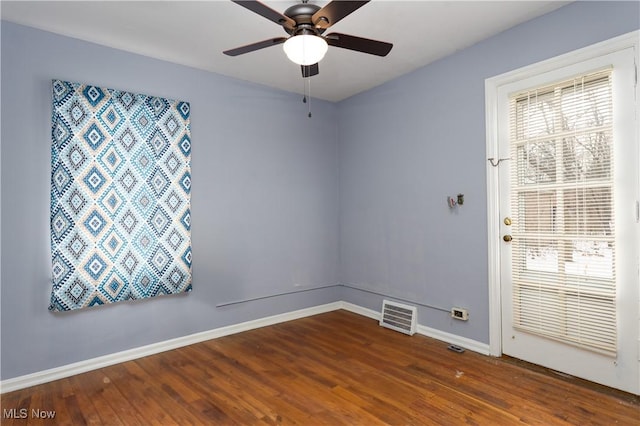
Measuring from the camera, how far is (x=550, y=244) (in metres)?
2.67

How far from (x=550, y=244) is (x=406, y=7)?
2.03 metres

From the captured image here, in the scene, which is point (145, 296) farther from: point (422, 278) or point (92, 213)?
point (422, 278)

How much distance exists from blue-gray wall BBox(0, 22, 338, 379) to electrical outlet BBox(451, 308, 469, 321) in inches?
65.9

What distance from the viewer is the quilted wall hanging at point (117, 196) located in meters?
2.75

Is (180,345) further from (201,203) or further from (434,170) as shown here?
(434,170)

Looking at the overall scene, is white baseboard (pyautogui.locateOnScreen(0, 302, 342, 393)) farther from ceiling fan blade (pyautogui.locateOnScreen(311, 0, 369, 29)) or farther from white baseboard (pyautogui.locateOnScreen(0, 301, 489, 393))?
ceiling fan blade (pyautogui.locateOnScreen(311, 0, 369, 29))

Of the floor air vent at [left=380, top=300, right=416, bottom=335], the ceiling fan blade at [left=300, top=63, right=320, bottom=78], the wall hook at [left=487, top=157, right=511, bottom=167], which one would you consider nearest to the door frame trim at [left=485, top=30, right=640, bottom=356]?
the wall hook at [left=487, top=157, right=511, bottom=167]

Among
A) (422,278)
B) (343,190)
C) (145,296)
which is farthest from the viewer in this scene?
(343,190)

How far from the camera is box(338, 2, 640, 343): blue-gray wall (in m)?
2.69

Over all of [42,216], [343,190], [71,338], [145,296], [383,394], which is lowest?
[383,394]

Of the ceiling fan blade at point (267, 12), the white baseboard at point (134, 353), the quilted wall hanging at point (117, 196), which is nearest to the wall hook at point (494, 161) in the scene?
the ceiling fan blade at point (267, 12)

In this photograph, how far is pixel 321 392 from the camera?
245 centimetres

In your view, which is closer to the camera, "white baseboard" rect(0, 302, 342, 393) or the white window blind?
the white window blind

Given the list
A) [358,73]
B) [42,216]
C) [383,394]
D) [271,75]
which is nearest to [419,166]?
[358,73]
